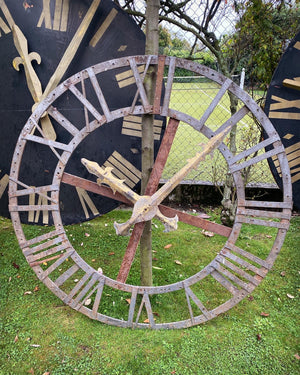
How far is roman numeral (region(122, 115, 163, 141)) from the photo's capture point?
329cm

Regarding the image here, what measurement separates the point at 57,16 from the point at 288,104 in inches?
97.5

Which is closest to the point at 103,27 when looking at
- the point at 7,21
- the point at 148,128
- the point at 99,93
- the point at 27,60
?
the point at 27,60

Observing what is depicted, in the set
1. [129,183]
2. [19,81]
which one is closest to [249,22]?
[129,183]

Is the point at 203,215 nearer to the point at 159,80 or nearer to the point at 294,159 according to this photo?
the point at 294,159

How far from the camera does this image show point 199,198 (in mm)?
5191

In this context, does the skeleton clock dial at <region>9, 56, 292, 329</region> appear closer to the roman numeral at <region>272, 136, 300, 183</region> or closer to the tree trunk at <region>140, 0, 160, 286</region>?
the tree trunk at <region>140, 0, 160, 286</region>

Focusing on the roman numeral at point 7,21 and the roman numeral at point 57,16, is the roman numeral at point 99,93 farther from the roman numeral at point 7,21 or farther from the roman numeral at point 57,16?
A: the roman numeral at point 7,21

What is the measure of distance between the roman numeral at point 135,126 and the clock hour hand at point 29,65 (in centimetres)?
82

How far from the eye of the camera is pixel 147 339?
2.51m

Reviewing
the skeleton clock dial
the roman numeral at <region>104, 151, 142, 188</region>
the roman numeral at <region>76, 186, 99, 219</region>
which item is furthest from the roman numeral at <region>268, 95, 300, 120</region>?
the roman numeral at <region>76, 186, 99, 219</region>

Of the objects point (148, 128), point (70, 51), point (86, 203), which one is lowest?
point (86, 203)

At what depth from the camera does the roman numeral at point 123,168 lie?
11.2ft

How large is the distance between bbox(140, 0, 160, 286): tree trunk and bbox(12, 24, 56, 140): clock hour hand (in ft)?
3.90

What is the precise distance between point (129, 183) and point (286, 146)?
1742 millimetres
